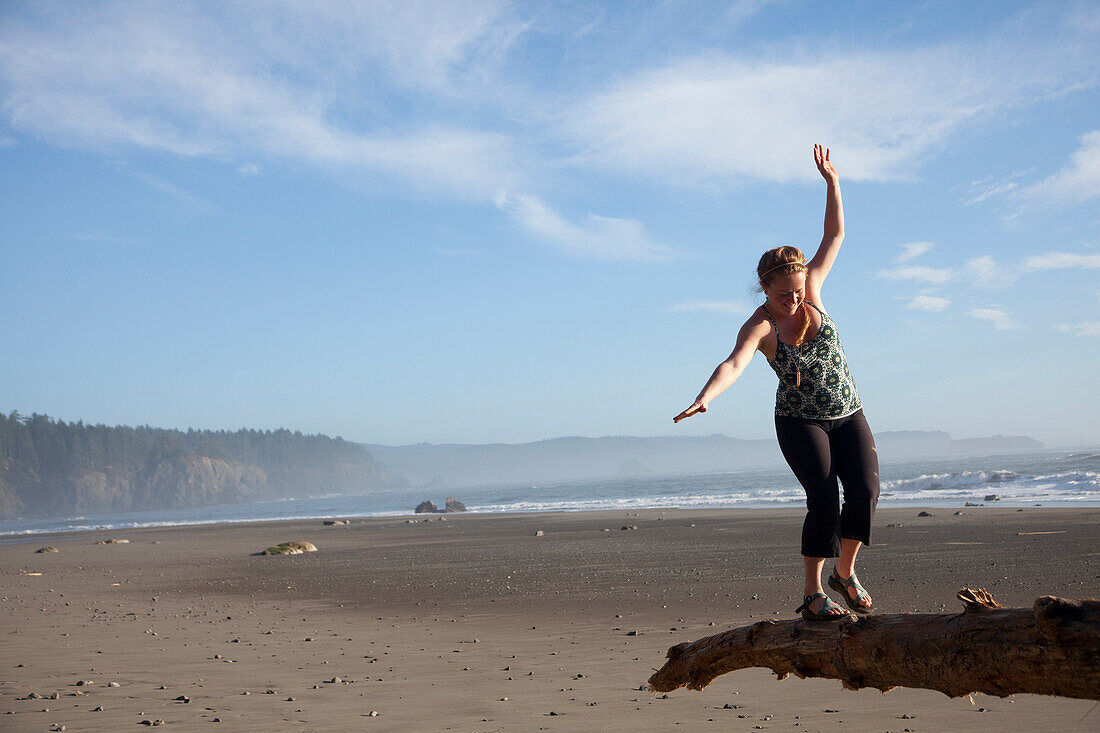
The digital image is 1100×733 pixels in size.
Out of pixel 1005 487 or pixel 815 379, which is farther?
pixel 1005 487

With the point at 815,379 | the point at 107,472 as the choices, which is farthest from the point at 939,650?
the point at 107,472

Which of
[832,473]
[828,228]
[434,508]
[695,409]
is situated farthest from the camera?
[434,508]

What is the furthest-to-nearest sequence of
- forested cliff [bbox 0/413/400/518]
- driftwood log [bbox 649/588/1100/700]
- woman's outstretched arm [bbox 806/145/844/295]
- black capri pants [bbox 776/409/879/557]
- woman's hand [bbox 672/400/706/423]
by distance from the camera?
forested cliff [bbox 0/413/400/518]
woman's outstretched arm [bbox 806/145/844/295]
black capri pants [bbox 776/409/879/557]
woman's hand [bbox 672/400/706/423]
driftwood log [bbox 649/588/1100/700]

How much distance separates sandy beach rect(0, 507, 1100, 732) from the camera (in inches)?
210

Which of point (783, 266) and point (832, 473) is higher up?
point (783, 266)

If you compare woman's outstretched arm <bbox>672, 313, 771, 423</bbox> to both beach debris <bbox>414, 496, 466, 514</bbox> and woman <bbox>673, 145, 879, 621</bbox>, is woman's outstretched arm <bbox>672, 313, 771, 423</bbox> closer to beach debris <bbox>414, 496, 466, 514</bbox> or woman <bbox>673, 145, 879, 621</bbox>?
woman <bbox>673, 145, 879, 621</bbox>

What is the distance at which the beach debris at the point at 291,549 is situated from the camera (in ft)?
61.9

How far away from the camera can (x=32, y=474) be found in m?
109

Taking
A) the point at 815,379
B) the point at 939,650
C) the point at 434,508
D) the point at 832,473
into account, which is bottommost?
the point at 434,508

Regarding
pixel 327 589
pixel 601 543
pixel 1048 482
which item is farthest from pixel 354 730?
pixel 1048 482

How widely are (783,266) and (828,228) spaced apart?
79 cm

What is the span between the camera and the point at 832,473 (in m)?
3.85

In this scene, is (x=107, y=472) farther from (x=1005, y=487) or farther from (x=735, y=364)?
(x=735, y=364)

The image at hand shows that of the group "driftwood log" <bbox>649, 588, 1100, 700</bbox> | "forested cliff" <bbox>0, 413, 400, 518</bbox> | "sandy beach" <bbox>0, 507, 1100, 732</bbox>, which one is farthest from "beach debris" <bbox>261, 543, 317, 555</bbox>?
"forested cliff" <bbox>0, 413, 400, 518</bbox>
